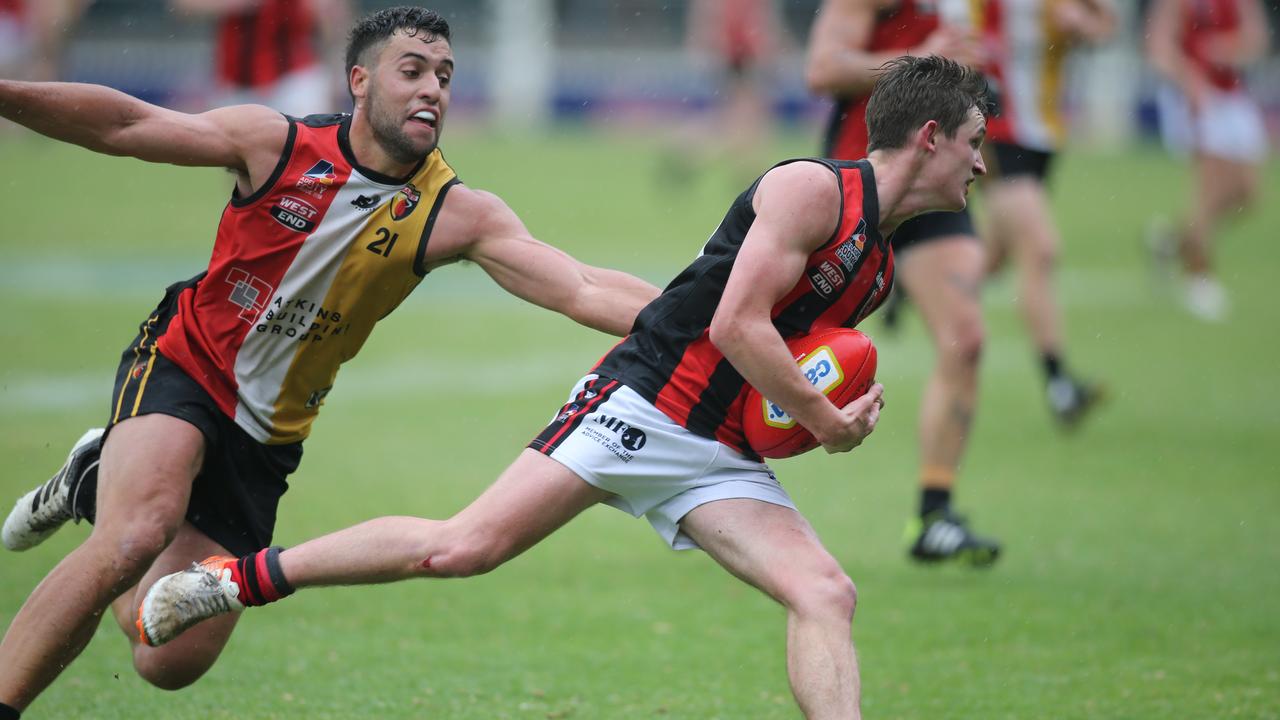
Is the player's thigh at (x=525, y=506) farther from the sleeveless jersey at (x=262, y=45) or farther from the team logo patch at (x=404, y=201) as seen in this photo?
the sleeveless jersey at (x=262, y=45)

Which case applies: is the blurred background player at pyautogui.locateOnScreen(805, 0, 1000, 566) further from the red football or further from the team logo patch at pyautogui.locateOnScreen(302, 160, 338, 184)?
the team logo patch at pyautogui.locateOnScreen(302, 160, 338, 184)

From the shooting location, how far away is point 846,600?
390 cm

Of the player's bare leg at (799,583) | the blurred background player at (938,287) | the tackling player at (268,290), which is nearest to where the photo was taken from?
the player's bare leg at (799,583)

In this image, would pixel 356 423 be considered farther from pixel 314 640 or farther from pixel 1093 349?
pixel 1093 349

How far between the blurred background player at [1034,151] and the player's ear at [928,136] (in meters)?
4.29

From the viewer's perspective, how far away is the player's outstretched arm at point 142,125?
404 centimetres

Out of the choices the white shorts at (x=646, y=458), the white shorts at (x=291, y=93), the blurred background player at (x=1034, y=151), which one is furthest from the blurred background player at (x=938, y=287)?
the white shorts at (x=291, y=93)

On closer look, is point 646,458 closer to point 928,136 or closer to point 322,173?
point 928,136

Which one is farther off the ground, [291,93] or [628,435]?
[291,93]

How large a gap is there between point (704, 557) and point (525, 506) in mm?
3401

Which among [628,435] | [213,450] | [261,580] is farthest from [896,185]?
[213,450]

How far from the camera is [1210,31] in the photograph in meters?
12.9

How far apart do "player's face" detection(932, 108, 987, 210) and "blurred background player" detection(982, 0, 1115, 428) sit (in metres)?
4.23

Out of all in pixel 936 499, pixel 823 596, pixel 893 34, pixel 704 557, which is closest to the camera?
pixel 823 596
